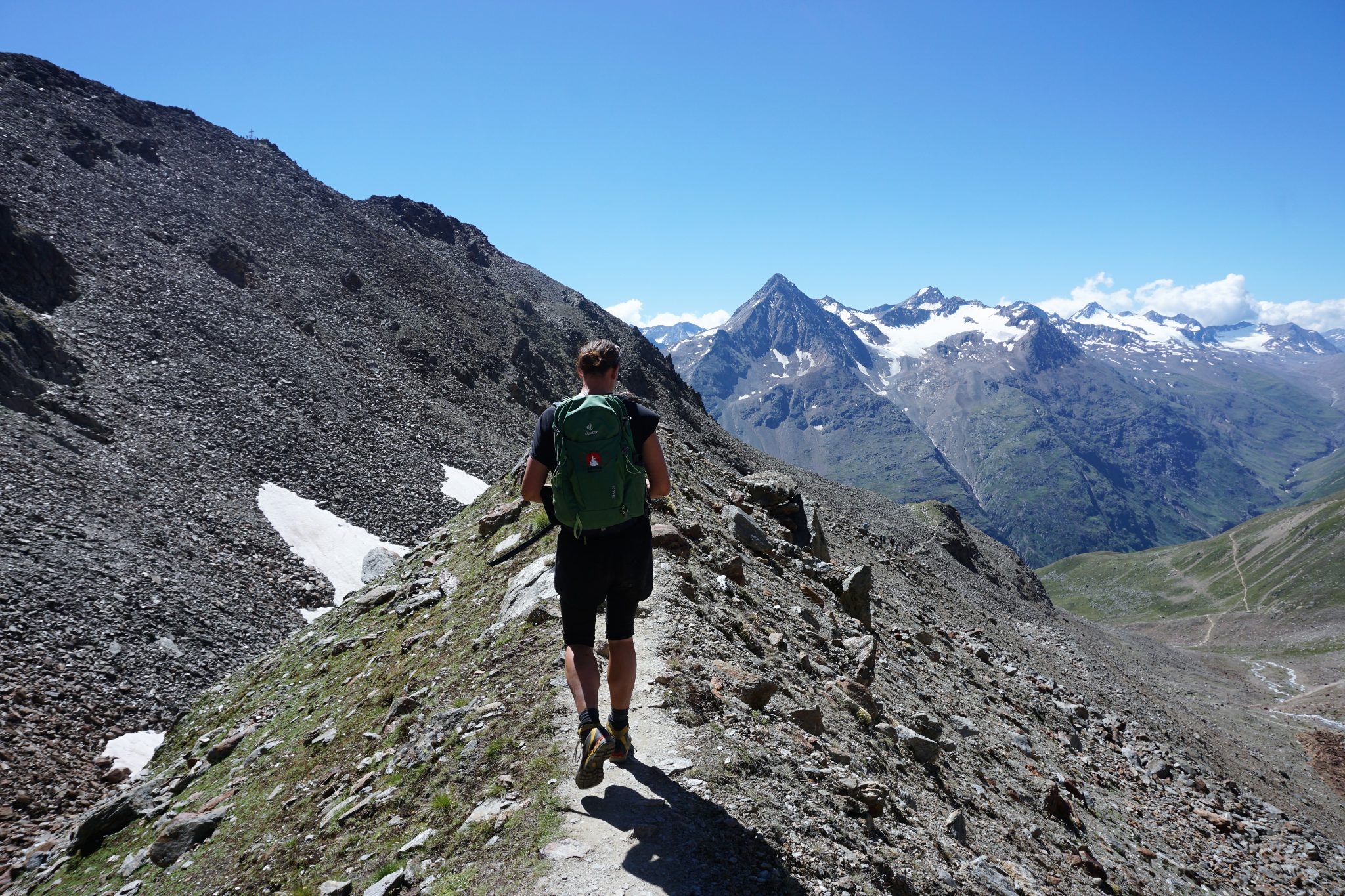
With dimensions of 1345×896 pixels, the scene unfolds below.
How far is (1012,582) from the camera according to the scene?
8019cm

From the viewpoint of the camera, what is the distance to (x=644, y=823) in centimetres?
657

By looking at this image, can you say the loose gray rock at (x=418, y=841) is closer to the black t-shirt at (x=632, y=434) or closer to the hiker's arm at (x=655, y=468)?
the black t-shirt at (x=632, y=434)

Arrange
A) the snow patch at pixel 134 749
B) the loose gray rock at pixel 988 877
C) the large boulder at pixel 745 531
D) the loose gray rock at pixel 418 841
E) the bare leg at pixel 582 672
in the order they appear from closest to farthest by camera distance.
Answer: the loose gray rock at pixel 418 841
the bare leg at pixel 582 672
the loose gray rock at pixel 988 877
the large boulder at pixel 745 531
the snow patch at pixel 134 749

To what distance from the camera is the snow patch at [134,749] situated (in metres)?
18.6

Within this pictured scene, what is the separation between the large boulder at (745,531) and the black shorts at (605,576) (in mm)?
10321

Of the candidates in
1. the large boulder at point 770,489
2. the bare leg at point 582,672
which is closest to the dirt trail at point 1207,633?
the large boulder at point 770,489

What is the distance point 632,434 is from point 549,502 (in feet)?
3.94

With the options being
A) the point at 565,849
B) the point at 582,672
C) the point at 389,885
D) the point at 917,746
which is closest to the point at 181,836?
the point at 389,885

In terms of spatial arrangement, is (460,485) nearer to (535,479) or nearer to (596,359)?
(535,479)

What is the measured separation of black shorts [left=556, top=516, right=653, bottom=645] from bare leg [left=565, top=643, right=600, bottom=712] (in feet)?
0.61

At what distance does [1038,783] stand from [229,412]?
45.8 m

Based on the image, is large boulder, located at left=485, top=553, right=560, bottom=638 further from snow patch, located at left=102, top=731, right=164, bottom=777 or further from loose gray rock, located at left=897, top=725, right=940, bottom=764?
snow patch, located at left=102, top=731, right=164, bottom=777

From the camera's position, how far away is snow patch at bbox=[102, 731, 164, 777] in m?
18.6

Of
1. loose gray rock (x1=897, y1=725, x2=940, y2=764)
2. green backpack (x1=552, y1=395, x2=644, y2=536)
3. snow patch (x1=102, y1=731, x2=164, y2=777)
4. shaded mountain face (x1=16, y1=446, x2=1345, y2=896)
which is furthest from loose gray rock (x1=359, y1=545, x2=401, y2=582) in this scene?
green backpack (x1=552, y1=395, x2=644, y2=536)
